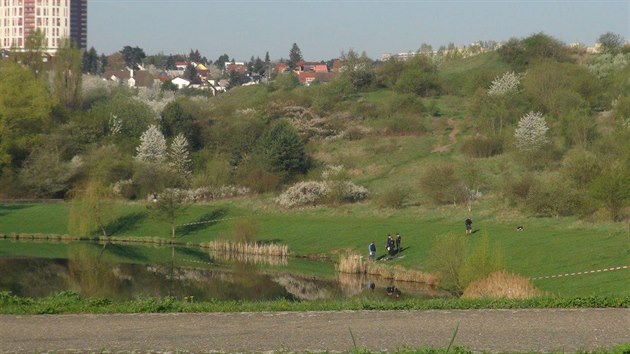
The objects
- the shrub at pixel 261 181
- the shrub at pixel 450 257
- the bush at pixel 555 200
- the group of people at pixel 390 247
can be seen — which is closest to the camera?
the shrub at pixel 450 257

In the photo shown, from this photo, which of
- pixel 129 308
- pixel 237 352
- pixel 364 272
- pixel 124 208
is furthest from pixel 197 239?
pixel 237 352

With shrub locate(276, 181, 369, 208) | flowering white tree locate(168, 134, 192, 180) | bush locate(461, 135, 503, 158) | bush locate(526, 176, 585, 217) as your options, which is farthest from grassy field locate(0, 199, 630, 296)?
bush locate(461, 135, 503, 158)

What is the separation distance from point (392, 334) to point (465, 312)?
316 centimetres

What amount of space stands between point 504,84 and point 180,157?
2987 cm

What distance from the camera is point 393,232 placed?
55.9 metres

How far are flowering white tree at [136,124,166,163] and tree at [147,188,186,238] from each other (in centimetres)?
1519

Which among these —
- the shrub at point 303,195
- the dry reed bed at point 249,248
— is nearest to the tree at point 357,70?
the shrub at point 303,195

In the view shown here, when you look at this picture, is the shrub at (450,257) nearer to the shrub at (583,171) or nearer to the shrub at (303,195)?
the shrub at (583,171)

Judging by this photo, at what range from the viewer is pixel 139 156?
3285 inches

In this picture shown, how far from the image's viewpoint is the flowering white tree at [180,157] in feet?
270

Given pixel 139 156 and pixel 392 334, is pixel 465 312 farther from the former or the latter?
pixel 139 156

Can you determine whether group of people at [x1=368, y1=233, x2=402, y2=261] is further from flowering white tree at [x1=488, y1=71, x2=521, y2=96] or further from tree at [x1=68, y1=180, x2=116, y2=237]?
flowering white tree at [x1=488, y1=71, x2=521, y2=96]

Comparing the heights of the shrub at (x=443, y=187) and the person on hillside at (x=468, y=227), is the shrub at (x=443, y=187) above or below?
above

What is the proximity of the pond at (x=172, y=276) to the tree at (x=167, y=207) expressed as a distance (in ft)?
17.7
